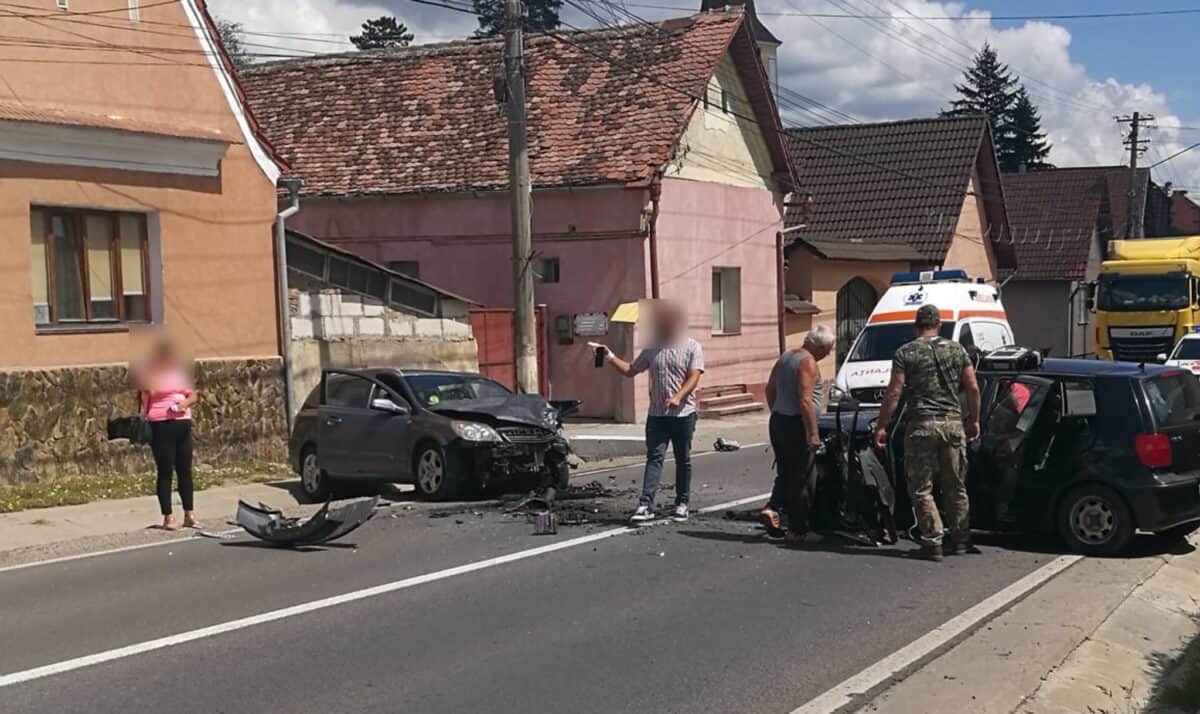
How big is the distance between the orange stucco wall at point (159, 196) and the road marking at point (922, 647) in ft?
31.4

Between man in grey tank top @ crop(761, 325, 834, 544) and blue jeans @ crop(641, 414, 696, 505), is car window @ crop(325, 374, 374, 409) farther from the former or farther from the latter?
man in grey tank top @ crop(761, 325, 834, 544)

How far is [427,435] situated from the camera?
44.1 feet

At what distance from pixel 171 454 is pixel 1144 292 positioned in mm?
25621

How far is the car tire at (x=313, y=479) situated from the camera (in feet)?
47.3

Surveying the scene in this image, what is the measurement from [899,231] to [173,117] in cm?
2456

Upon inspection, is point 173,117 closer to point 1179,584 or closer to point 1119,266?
point 1179,584

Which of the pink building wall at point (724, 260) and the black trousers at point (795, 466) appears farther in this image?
the pink building wall at point (724, 260)

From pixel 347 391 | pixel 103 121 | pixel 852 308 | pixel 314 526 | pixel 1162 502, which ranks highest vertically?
pixel 103 121

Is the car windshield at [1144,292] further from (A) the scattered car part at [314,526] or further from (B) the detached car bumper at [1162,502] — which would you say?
(A) the scattered car part at [314,526]

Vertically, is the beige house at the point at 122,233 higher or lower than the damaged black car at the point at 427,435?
higher

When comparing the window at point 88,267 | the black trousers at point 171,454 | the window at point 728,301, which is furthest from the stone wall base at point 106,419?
the window at point 728,301

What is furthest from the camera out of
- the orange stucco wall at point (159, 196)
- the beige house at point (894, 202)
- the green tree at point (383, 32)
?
the green tree at point (383, 32)

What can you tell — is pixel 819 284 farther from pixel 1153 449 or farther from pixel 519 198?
pixel 1153 449

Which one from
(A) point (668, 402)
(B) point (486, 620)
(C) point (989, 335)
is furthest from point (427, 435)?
(C) point (989, 335)
